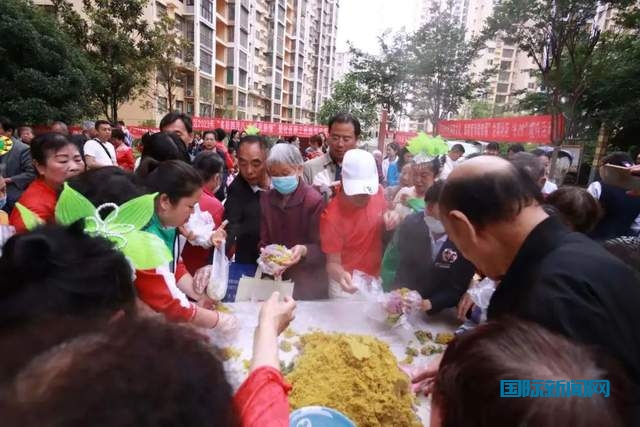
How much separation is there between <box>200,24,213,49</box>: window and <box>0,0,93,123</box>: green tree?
16.6 m

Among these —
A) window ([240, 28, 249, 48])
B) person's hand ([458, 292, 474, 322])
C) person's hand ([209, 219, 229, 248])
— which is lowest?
person's hand ([458, 292, 474, 322])

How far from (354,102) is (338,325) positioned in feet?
76.2

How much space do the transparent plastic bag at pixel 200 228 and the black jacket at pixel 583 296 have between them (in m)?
1.63

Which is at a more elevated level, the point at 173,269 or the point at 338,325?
the point at 173,269

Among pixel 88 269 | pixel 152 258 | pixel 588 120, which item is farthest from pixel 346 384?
pixel 588 120

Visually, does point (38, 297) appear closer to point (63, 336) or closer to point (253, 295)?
point (63, 336)

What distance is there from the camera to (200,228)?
2.23m

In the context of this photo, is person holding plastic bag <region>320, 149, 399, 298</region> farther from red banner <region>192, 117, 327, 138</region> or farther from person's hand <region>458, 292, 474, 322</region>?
red banner <region>192, 117, 327, 138</region>

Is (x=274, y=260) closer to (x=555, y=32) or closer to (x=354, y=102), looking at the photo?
(x=555, y=32)

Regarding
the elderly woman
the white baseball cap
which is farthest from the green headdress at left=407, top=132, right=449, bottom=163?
the elderly woman

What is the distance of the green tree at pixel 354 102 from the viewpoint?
1808 cm

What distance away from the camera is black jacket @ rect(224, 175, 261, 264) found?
8.50 feet

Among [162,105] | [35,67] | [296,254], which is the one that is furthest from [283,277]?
[162,105]

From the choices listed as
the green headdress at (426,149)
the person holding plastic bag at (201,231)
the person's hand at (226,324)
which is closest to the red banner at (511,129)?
the green headdress at (426,149)
